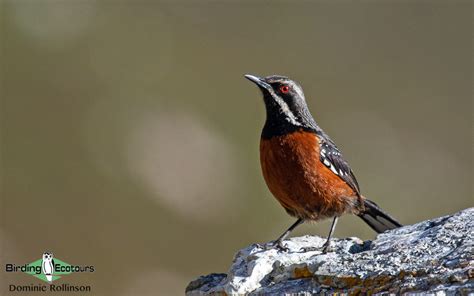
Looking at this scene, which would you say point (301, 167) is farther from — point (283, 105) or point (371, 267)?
point (371, 267)

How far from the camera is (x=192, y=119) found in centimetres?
1828

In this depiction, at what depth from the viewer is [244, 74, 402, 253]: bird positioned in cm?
812

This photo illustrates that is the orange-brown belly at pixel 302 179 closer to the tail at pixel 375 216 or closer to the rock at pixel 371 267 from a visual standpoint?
the tail at pixel 375 216

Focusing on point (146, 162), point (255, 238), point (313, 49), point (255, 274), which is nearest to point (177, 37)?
point (313, 49)

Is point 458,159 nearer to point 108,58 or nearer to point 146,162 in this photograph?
point 146,162

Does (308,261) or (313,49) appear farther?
(313,49)

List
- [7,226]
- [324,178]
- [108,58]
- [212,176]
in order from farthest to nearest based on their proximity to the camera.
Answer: [108,58]
[212,176]
[7,226]
[324,178]

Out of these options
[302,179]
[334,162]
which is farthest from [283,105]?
[302,179]

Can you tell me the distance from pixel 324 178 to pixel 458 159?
38.5 feet

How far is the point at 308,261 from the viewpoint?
6.34 metres

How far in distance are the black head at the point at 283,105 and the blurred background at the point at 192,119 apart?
5534 millimetres

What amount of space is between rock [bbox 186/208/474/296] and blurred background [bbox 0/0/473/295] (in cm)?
657

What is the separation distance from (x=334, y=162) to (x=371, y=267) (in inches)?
111

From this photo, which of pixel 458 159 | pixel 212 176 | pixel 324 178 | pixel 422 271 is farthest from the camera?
pixel 458 159
